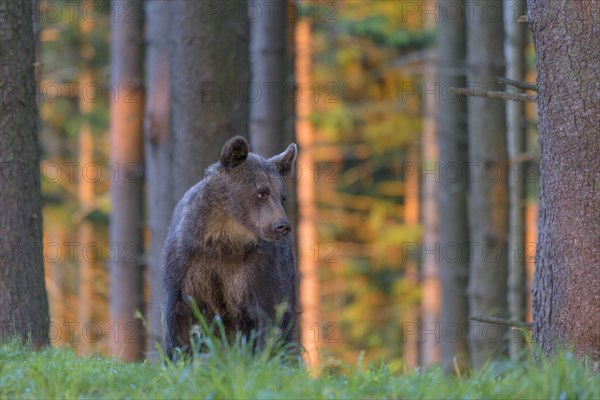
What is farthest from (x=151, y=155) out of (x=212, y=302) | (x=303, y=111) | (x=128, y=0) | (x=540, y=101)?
(x=303, y=111)

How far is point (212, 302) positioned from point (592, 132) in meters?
3.32

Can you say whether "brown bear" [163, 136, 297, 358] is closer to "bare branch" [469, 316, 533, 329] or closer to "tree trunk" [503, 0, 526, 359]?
"bare branch" [469, 316, 533, 329]

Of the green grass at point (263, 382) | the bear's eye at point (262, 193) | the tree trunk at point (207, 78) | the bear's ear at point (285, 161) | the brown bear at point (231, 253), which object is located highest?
the tree trunk at point (207, 78)

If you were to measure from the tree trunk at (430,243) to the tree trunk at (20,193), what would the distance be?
1330cm

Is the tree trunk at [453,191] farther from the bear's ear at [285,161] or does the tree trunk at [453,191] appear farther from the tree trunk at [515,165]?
the bear's ear at [285,161]

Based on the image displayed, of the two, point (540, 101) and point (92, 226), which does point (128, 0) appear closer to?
point (540, 101)

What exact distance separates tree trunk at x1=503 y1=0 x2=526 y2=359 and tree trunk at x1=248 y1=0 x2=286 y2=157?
3.35 m

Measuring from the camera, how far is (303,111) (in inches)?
977

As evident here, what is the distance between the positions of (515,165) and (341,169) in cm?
1620

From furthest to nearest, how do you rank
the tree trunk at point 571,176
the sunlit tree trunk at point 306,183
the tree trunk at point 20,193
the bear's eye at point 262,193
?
the sunlit tree trunk at point 306,183
the tree trunk at point 20,193
the bear's eye at point 262,193
the tree trunk at point 571,176

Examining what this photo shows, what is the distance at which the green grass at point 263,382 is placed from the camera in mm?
5469

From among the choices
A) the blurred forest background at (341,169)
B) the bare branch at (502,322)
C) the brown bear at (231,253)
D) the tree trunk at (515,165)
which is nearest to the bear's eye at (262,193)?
the brown bear at (231,253)

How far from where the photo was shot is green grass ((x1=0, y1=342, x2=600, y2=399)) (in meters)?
5.47

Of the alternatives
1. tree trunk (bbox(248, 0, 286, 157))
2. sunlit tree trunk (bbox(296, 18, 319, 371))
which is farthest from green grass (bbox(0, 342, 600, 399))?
sunlit tree trunk (bbox(296, 18, 319, 371))
